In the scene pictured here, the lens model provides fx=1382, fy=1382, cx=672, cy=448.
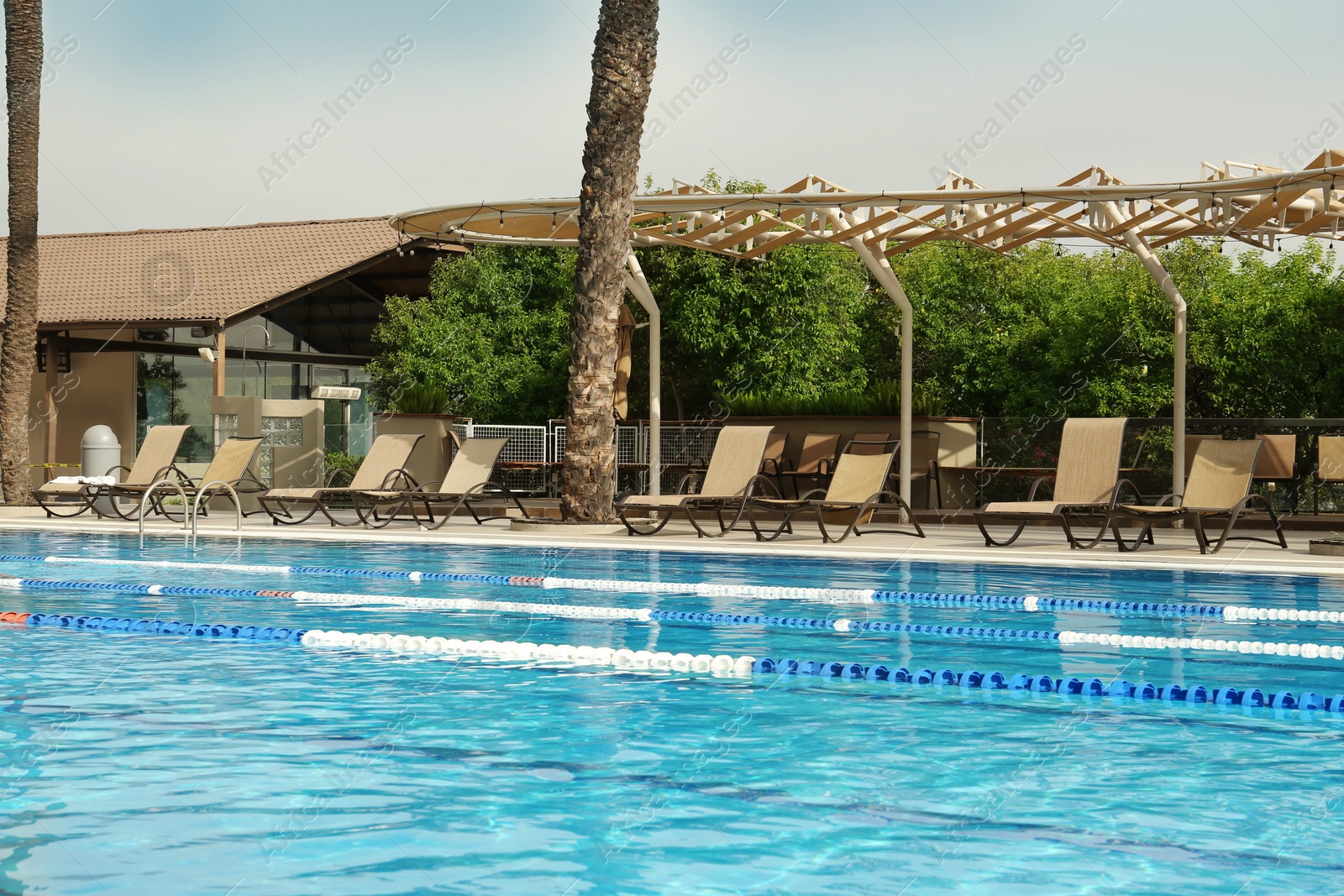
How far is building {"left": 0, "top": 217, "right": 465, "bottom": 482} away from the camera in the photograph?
2628cm

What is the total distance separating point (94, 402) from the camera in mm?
28125

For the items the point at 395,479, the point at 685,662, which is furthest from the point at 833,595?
the point at 395,479

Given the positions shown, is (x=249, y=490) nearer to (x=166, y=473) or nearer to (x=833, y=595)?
(x=166, y=473)

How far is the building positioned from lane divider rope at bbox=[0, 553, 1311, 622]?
603 inches

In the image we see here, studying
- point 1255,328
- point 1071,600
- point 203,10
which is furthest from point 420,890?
point 1255,328

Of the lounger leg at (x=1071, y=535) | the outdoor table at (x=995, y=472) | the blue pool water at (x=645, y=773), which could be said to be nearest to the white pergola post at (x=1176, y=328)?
the outdoor table at (x=995, y=472)

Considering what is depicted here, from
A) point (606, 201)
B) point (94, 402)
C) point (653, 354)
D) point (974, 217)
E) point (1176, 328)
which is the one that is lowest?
point (94, 402)

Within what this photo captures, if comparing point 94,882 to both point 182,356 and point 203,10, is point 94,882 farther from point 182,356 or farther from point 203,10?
point 182,356

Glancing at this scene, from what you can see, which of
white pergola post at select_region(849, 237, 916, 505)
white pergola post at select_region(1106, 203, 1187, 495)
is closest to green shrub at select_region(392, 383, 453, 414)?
white pergola post at select_region(849, 237, 916, 505)

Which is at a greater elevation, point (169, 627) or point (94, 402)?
point (94, 402)

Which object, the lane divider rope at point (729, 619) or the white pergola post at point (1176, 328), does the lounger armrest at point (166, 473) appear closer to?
the lane divider rope at point (729, 619)

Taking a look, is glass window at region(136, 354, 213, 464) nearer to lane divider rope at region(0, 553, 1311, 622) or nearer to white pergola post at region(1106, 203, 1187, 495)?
lane divider rope at region(0, 553, 1311, 622)

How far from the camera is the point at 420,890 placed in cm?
304

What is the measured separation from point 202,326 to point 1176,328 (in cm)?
1684
